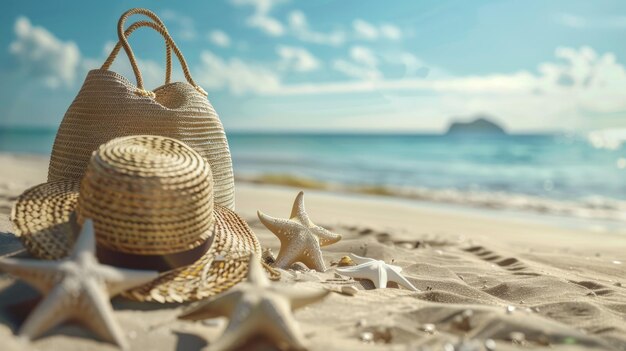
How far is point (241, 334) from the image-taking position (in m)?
2.16

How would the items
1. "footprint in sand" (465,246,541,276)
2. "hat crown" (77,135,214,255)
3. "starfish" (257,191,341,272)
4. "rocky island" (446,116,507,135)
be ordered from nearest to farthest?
"hat crown" (77,135,214,255) → "starfish" (257,191,341,272) → "footprint in sand" (465,246,541,276) → "rocky island" (446,116,507,135)

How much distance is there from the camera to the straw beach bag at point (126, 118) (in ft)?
12.9

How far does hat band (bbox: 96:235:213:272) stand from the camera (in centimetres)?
261

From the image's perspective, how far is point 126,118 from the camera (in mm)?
3918

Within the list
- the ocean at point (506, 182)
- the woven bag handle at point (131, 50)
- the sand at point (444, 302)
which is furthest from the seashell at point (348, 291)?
the ocean at point (506, 182)

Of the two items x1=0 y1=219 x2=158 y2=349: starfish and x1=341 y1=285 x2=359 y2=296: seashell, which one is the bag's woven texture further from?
x1=341 y1=285 x2=359 y2=296: seashell

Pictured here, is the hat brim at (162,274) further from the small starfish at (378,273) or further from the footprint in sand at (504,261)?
the footprint in sand at (504,261)

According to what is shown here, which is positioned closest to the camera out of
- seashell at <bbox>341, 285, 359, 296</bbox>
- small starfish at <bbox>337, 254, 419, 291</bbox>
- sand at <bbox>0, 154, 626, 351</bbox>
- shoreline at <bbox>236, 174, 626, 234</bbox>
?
sand at <bbox>0, 154, 626, 351</bbox>

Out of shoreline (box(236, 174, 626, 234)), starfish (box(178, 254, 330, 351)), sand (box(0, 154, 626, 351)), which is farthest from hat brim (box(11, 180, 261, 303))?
shoreline (box(236, 174, 626, 234))

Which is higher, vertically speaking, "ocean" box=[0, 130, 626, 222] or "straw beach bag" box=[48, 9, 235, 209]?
"straw beach bag" box=[48, 9, 235, 209]

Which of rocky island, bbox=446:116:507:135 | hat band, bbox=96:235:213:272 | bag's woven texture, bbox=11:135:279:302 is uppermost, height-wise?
rocky island, bbox=446:116:507:135

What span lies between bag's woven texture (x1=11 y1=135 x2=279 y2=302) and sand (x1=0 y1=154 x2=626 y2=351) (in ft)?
0.68

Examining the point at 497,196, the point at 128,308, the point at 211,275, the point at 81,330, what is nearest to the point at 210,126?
the point at 211,275

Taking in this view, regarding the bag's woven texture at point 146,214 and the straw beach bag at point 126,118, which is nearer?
the bag's woven texture at point 146,214
